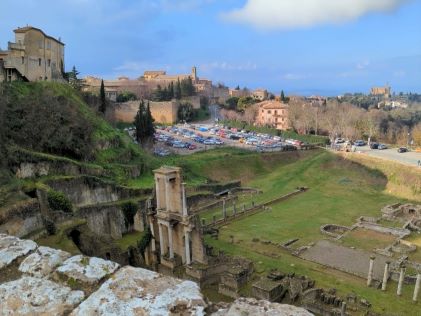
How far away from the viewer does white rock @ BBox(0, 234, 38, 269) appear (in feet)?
10.7

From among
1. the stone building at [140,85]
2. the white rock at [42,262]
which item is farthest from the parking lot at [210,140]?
the white rock at [42,262]

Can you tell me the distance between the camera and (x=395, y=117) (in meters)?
84.6

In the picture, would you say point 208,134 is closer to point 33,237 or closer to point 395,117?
point 395,117

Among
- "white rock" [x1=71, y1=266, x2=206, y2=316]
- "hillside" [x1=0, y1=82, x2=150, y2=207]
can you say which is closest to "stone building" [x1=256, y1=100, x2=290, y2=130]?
"hillside" [x1=0, y1=82, x2=150, y2=207]

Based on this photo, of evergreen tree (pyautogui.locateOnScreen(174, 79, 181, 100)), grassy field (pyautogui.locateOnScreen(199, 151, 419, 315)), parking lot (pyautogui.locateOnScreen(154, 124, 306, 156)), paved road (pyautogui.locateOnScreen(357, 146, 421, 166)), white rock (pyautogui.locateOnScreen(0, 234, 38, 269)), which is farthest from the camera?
evergreen tree (pyautogui.locateOnScreen(174, 79, 181, 100))

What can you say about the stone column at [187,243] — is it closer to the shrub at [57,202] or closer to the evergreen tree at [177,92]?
the shrub at [57,202]

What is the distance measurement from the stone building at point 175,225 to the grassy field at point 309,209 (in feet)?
10.9

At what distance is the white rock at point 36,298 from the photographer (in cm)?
272

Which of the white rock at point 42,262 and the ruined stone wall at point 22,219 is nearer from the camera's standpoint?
the white rock at point 42,262

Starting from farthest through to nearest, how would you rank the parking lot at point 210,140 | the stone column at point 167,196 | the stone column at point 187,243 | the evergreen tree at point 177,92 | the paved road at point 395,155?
1. the evergreen tree at point 177,92
2. the parking lot at point 210,140
3. the paved road at point 395,155
4. the stone column at point 167,196
5. the stone column at point 187,243

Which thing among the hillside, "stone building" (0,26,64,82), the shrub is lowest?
the shrub

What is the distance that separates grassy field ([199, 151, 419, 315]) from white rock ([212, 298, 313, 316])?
17656 mm

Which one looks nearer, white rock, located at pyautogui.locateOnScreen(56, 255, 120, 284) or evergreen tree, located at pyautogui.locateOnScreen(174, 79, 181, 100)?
white rock, located at pyautogui.locateOnScreen(56, 255, 120, 284)

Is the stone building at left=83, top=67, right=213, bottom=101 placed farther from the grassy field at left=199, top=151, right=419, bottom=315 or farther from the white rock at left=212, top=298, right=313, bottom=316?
the white rock at left=212, top=298, right=313, bottom=316
